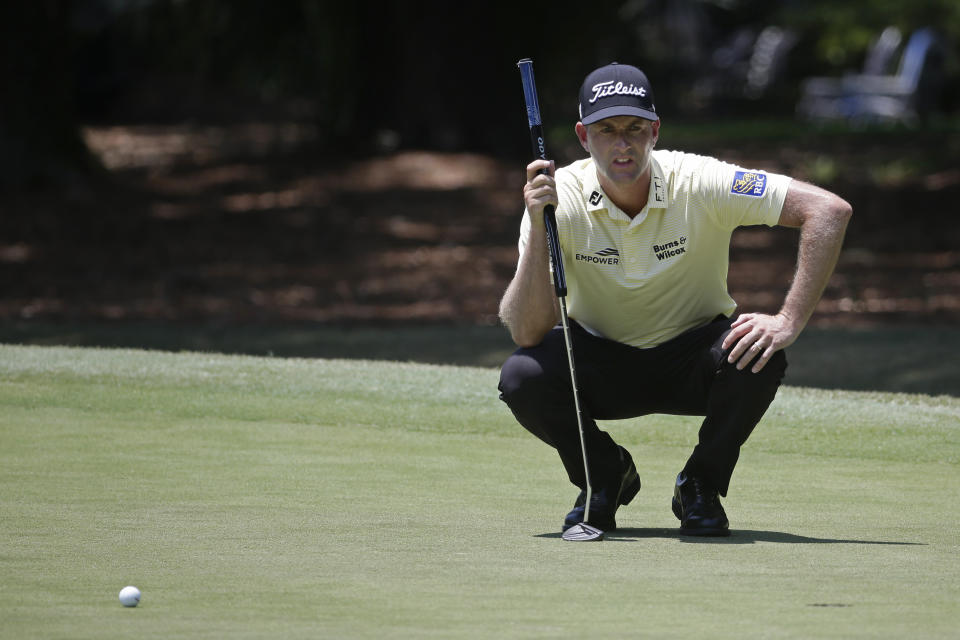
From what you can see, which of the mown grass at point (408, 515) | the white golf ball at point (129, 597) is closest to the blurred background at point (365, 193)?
the mown grass at point (408, 515)

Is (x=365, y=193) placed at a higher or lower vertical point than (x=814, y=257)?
higher

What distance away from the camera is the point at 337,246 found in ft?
54.4

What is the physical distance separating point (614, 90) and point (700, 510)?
4.07 ft

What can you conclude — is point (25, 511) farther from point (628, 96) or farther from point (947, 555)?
point (947, 555)

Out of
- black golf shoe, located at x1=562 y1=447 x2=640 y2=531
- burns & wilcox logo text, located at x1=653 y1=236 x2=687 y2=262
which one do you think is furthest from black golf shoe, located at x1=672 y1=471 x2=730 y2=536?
burns & wilcox logo text, located at x1=653 y1=236 x2=687 y2=262

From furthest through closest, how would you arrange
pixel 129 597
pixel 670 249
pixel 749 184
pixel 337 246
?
pixel 337 246 → pixel 670 249 → pixel 749 184 → pixel 129 597

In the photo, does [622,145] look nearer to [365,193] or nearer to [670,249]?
[670,249]

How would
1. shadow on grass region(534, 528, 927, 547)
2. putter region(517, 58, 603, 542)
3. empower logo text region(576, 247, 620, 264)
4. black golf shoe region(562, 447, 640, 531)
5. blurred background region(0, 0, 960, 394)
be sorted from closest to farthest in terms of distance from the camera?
shadow on grass region(534, 528, 927, 547), putter region(517, 58, 603, 542), black golf shoe region(562, 447, 640, 531), empower logo text region(576, 247, 620, 264), blurred background region(0, 0, 960, 394)

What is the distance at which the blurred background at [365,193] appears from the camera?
41.4ft

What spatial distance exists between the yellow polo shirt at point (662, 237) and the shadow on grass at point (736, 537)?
0.63 metres

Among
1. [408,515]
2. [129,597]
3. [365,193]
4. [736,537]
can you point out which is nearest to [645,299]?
[736,537]

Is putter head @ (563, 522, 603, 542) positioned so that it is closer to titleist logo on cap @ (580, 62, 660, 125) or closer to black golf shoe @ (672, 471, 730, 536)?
black golf shoe @ (672, 471, 730, 536)

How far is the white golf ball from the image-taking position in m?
3.44

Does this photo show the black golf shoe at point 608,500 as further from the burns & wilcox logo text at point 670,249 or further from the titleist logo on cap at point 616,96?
the titleist logo on cap at point 616,96
